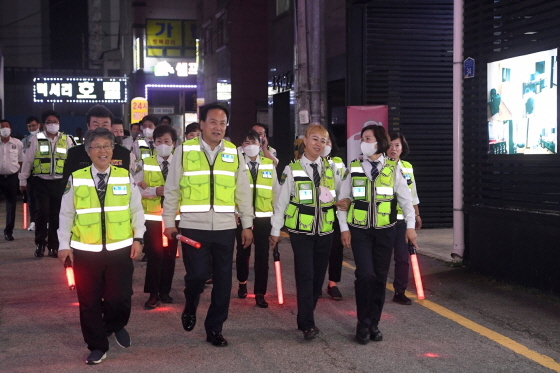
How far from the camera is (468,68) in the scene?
1033 centimetres

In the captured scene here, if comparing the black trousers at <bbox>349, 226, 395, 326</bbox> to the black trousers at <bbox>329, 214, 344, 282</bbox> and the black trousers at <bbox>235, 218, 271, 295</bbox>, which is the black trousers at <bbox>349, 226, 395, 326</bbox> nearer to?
the black trousers at <bbox>235, 218, 271, 295</bbox>

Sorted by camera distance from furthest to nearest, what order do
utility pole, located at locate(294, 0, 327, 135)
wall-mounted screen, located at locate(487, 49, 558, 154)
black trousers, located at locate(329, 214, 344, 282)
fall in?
utility pole, located at locate(294, 0, 327, 135) → black trousers, located at locate(329, 214, 344, 282) → wall-mounted screen, located at locate(487, 49, 558, 154)

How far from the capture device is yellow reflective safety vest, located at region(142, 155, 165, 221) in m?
8.23

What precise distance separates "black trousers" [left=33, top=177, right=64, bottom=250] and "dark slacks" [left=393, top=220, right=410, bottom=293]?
5422mm

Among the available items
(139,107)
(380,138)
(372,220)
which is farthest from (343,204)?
(139,107)

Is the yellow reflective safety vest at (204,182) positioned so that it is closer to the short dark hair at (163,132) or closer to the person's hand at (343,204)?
the person's hand at (343,204)

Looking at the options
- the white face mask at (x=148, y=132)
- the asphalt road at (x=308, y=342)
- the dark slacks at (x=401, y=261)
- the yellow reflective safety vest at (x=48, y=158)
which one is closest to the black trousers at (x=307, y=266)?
the asphalt road at (x=308, y=342)

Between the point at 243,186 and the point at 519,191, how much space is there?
3956 mm

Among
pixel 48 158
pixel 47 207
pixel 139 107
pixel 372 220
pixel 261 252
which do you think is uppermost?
pixel 139 107

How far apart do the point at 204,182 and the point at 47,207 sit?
5.98 metres

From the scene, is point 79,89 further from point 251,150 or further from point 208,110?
point 208,110

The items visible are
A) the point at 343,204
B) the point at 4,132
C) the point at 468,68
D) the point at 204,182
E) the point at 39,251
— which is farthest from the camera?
the point at 4,132

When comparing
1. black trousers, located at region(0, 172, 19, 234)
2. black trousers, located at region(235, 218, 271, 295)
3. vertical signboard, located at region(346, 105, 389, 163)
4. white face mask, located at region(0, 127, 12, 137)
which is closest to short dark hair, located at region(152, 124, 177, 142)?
black trousers, located at region(235, 218, 271, 295)

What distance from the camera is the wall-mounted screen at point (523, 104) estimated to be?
28.1 ft
